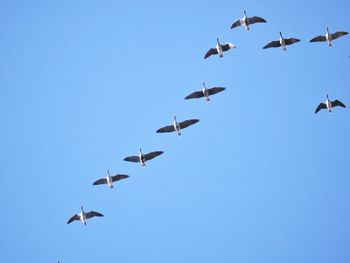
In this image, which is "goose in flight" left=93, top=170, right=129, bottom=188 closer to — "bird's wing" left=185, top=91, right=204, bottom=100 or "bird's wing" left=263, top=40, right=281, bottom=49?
"bird's wing" left=185, top=91, right=204, bottom=100

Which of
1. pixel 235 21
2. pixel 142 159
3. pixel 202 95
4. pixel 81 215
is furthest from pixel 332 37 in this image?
pixel 81 215

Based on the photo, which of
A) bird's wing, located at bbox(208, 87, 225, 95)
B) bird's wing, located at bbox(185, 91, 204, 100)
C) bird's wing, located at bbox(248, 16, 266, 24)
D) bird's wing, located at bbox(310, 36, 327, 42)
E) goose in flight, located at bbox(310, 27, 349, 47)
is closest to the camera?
bird's wing, located at bbox(208, 87, 225, 95)

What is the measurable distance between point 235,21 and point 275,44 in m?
5.75

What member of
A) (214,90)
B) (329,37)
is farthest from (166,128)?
(329,37)

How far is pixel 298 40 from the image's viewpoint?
75.9 metres

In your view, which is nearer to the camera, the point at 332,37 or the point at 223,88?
the point at 223,88

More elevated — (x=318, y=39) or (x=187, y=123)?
(x=318, y=39)

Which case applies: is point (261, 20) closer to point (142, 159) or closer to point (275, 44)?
point (275, 44)

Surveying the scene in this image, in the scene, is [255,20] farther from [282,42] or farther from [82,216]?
[82,216]

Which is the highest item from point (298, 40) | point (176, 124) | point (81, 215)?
point (298, 40)

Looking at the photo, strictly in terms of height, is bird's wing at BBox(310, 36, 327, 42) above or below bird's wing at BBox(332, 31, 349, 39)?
above

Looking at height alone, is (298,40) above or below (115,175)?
above

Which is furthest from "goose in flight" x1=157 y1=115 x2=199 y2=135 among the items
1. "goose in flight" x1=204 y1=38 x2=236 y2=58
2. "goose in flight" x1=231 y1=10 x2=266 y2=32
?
"goose in flight" x1=231 y1=10 x2=266 y2=32

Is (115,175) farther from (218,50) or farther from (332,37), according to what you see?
(332,37)
